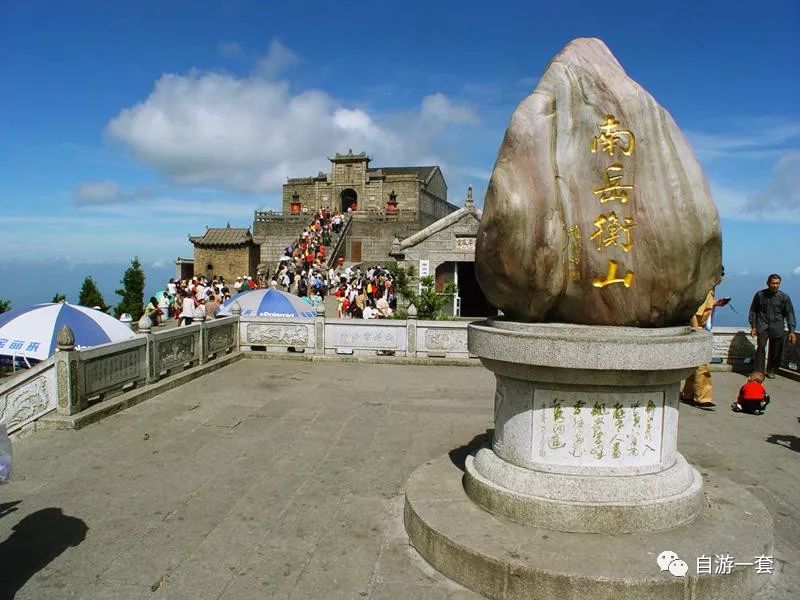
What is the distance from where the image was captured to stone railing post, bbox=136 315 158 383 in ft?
27.5

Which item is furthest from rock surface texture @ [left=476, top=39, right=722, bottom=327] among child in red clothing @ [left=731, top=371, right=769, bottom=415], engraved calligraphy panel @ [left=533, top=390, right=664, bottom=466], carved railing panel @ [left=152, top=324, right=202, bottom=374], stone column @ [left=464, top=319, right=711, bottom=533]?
carved railing panel @ [left=152, top=324, right=202, bottom=374]

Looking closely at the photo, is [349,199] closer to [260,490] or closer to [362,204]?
[362,204]

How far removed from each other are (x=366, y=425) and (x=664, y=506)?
402 cm

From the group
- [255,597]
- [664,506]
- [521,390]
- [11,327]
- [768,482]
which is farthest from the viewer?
[11,327]

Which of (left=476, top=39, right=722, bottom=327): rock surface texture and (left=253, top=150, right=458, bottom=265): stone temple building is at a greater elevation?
(left=253, top=150, right=458, bottom=265): stone temple building

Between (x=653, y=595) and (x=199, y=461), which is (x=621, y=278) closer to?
(x=653, y=595)

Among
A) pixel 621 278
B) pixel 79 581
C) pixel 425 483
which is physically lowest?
pixel 79 581

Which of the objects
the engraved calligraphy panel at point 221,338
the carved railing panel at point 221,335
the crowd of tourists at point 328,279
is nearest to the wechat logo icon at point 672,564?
the carved railing panel at point 221,335

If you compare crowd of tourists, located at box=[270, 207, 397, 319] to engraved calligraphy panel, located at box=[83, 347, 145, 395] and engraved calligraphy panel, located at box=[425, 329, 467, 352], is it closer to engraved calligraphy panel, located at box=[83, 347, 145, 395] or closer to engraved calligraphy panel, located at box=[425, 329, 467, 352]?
engraved calligraphy panel, located at box=[425, 329, 467, 352]

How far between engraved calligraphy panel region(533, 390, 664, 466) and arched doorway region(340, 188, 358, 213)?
4512cm

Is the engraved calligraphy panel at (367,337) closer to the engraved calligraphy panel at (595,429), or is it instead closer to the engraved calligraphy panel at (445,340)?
the engraved calligraphy panel at (445,340)

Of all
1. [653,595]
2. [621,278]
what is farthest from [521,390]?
[653,595]

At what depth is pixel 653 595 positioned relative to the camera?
3.03 m

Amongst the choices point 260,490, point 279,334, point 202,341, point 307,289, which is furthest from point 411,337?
point 307,289
